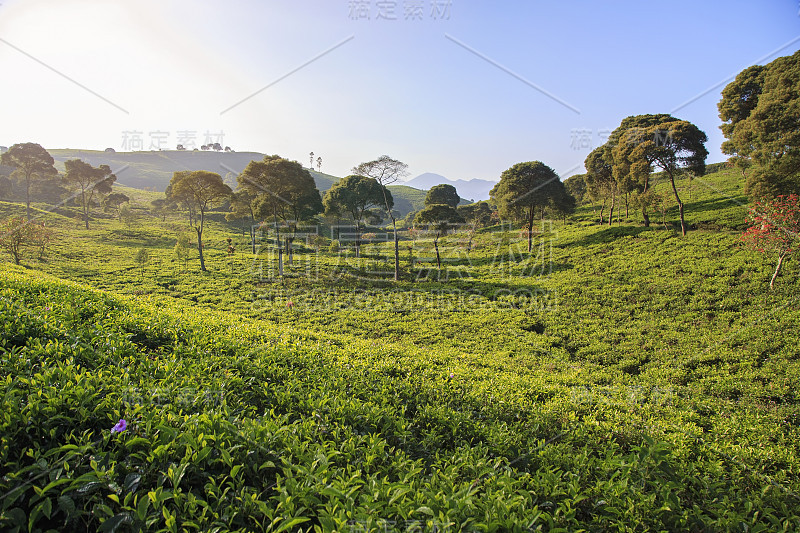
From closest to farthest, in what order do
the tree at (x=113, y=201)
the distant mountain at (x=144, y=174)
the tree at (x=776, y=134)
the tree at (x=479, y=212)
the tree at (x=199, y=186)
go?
the tree at (x=776, y=134) → the tree at (x=199, y=186) → the tree at (x=479, y=212) → the tree at (x=113, y=201) → the distant mountain at (x=144, y=174)

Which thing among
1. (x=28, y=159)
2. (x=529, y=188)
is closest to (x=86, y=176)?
(x=28, y=159)

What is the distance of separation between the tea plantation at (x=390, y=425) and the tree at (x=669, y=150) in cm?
1469

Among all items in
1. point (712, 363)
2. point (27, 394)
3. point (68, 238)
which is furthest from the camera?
point (68, 238)

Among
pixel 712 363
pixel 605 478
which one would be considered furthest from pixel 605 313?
pixel 605 478

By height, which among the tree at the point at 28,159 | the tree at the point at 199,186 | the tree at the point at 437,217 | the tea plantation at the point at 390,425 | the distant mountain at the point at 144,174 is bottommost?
the tea plantation at the point at 390,425

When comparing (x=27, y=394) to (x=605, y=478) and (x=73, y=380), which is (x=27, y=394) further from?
(x=605, y=478)

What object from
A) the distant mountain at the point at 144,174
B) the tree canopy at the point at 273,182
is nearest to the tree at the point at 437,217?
the tree canopy at the point at 273,182

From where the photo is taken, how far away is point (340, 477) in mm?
2955

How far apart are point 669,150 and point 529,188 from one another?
1108 centimetres

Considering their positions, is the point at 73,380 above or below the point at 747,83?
below

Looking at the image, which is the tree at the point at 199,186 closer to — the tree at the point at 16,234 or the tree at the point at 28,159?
the tree at the point at 16,234

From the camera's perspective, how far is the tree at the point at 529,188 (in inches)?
1265

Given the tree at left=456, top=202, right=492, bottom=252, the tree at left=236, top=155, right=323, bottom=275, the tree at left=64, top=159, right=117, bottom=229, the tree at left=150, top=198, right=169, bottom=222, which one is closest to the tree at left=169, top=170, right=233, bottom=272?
the tree at left=236, top=155, right=323, bottom=275

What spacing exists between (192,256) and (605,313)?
36879mm
